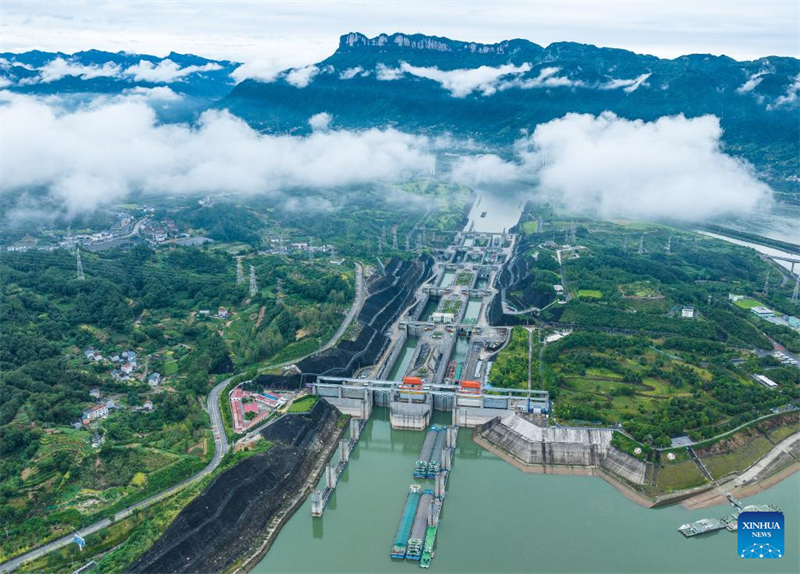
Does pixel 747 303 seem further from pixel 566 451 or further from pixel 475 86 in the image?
Result: pixel 475 86

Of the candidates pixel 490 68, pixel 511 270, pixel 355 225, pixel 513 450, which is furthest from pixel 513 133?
pixel 513 450

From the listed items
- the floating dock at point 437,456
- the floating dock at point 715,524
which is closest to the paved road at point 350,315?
the floating dock at point 437,456

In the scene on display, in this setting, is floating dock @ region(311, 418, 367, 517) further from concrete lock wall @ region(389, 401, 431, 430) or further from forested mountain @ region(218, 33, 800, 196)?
forested mountain @ region(218, 33, 800, 196)

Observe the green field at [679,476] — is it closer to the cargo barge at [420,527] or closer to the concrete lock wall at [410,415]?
the cargo barge at [420,527]

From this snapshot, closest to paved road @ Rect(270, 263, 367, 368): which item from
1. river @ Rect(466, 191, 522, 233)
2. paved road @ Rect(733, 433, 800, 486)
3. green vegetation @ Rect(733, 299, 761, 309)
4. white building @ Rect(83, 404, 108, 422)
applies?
white building @ Rect(83, 404, 108, 422)

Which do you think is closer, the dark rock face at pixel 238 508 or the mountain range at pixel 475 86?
the dark rock face at pixel 238 508

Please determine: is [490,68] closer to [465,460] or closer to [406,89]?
[406,89]
